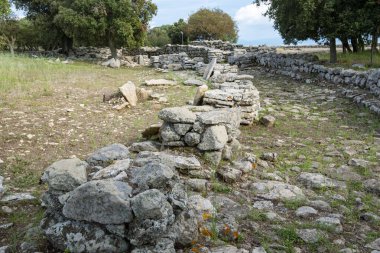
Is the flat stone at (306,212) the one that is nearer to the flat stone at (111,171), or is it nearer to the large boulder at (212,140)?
the large boulder at (212,140)

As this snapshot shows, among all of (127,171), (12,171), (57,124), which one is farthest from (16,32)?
(127,171)

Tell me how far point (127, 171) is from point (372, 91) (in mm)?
11242

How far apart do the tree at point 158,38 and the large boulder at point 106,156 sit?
135 ft

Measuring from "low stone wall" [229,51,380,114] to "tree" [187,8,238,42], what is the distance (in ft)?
68.0

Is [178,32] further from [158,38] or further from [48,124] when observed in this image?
[48,124]

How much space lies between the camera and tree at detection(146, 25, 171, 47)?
Answer: 46.5m

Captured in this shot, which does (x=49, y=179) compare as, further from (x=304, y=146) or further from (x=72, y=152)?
(x=304, y=146)

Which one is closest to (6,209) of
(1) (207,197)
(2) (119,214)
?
(2) (119,214)

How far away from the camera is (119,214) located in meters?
3.75

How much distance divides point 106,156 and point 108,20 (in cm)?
2069

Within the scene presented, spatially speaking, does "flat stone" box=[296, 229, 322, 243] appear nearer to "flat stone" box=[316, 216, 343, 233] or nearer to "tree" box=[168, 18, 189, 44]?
"flat stone" box=[316, 216, 343, 233]

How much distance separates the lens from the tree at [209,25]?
44656 millimetres

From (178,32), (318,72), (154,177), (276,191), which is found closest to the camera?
(154,177)

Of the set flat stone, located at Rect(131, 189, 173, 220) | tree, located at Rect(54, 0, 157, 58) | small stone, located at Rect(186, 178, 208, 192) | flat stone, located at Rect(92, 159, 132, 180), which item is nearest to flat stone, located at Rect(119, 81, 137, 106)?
small stone, located at Rect(186, 178, 208, 192)
